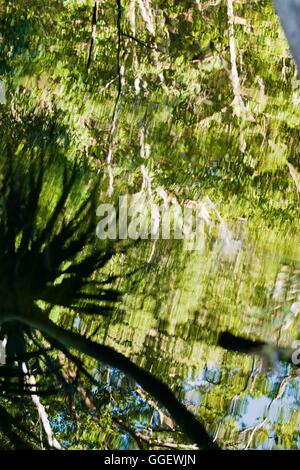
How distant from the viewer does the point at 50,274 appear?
1599 millimetres

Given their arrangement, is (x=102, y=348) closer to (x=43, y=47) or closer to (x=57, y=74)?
(x=57, y=74)

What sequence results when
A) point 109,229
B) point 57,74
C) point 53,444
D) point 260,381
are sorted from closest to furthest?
1. point 53,444
2. point 260,381
3. point 109,229
4. point 57,74

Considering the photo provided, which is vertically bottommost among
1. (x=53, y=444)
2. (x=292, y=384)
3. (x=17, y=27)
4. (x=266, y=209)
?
(x=53, y=444)

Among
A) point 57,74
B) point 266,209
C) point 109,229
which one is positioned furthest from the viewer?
point 57,74

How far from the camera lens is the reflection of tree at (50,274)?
1439 millimetres

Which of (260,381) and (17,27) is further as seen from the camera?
(17,27)

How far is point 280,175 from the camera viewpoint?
1.99 metres

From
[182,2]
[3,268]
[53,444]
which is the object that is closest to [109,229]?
[3,268]

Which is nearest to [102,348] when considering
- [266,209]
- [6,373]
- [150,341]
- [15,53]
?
[150,341]

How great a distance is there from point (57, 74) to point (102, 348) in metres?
1.03

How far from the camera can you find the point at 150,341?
1531 mm

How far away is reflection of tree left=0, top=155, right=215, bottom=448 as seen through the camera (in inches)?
56.7

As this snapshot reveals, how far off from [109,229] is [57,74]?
0.68 m

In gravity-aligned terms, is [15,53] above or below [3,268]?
above
